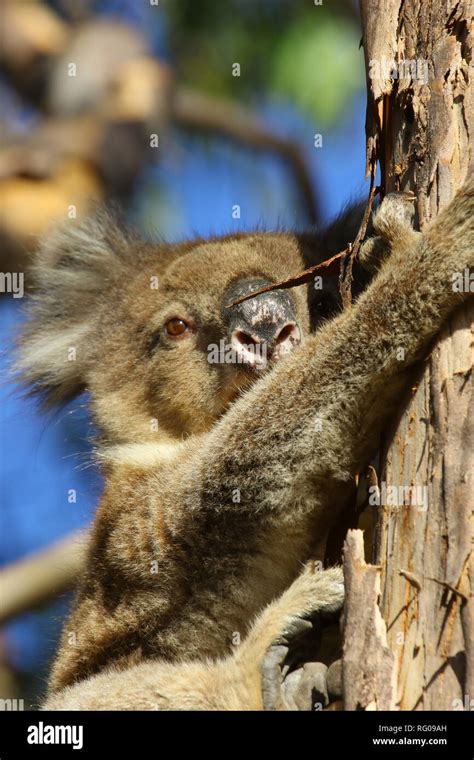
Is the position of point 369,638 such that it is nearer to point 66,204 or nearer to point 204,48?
point 66,204

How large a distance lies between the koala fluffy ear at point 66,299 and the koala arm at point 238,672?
2.32 m

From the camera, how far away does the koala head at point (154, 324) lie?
4609 mm

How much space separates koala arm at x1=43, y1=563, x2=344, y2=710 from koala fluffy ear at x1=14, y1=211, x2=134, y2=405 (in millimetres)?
2320

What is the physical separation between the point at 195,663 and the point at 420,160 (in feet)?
6.89

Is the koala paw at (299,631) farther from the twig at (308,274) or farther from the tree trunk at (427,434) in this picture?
the twig at (308,274)

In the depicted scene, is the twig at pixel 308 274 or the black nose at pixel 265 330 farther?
the black nose at pixel 265 330

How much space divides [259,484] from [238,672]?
2.30 ft

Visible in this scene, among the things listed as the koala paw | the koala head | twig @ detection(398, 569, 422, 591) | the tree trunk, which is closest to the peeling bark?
the tree trunk

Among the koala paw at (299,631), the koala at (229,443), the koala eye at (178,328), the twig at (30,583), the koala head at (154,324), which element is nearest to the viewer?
the koala at (229,443)

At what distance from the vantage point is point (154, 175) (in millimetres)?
11383

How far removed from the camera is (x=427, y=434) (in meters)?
3.02

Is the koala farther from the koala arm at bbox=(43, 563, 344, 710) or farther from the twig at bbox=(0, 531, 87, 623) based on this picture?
the twig at bbox=(0, 531, 87, 623)

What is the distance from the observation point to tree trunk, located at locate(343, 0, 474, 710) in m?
2.76

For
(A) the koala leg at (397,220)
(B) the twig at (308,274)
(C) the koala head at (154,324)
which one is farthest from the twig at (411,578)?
(C) the koala head at (154,324)
